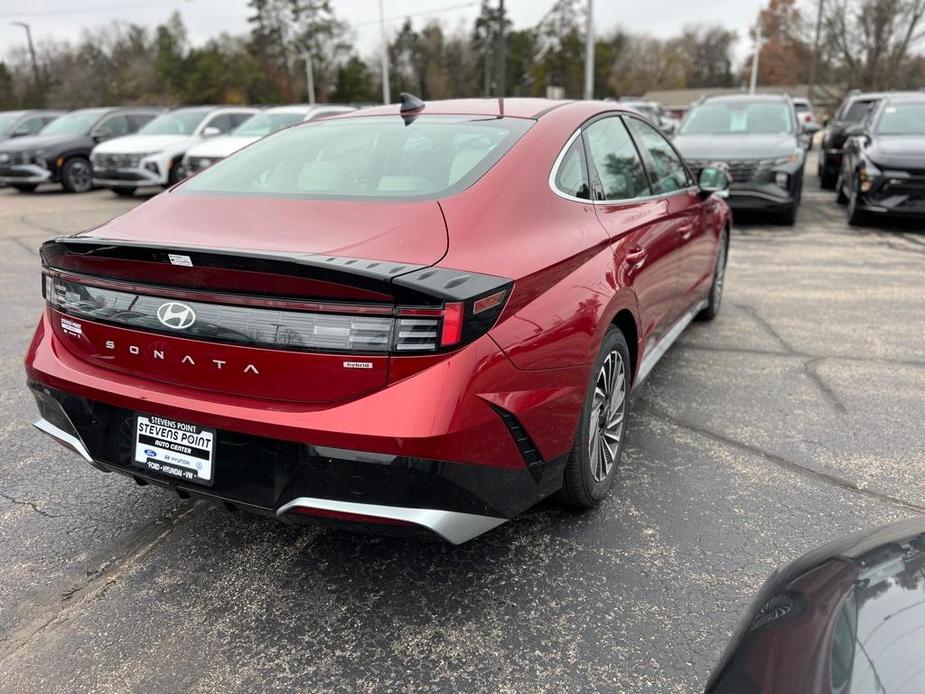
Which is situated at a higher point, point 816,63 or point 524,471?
point 816,63

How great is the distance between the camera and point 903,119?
10016 millimetres

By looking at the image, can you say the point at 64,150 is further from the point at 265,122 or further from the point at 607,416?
the point at 607,416

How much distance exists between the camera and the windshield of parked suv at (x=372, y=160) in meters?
2.65

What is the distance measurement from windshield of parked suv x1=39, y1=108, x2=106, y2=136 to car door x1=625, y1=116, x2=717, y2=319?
47.1 ft

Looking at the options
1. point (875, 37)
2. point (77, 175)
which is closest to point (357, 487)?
point (77, 175)

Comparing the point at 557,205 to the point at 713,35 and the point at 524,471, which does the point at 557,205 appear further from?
the point at 713,35

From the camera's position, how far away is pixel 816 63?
37.9m

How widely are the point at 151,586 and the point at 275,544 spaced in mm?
445

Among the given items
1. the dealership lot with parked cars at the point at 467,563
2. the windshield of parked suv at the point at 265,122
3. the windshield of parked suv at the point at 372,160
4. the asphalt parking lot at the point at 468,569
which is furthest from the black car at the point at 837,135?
the windshield of parked suv at the point at 372,160

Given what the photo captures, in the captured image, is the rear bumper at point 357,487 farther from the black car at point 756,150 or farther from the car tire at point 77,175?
the car tire at point 77,175

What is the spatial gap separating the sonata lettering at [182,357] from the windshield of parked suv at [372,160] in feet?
2.50

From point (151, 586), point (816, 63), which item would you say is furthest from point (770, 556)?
point (816, 63)

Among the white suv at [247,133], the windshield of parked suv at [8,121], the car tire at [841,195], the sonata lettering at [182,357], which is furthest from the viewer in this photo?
the windshield of parked suv at [8,121]

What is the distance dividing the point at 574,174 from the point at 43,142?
1487cm
